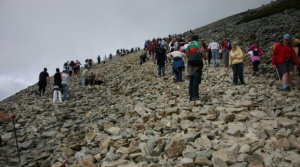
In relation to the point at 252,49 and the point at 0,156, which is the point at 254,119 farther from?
the point at 252,49

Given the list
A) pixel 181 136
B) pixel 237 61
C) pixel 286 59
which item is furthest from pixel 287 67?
pixel 181 136

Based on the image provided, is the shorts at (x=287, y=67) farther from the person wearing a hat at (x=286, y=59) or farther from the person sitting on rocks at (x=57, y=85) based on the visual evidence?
the person sitting on rocks at (x=57, y=85)

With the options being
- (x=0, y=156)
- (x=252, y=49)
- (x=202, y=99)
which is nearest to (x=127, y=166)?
(x=0, y=156)

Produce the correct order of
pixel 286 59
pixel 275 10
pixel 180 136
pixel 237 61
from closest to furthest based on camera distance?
pixel 180 136 < pixel 286 59 < pixel 237 61 < pixel 275 10

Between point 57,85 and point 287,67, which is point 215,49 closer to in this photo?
point 287,67

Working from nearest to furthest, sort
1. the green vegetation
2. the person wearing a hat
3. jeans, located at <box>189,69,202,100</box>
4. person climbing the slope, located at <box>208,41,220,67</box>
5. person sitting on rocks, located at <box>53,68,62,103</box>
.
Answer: jeans, located at <box>189,69,202,100</box> < the person wearing a hat < person sitting on rocks, located at <box>53,68,62,103</box> < person climbing the slope, located at <box>208,41,220,67</box> < the green vegetation

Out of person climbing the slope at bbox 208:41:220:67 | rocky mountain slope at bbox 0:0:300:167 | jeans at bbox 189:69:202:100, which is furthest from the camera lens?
person climbing the slope at bbox 208:41:220:67

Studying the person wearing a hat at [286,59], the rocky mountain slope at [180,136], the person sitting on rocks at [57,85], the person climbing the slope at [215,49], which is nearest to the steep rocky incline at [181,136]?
the rocky mountain slope at [180,136]

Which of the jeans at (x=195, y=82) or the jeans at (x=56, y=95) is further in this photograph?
the jeans at (x=56, y=95)

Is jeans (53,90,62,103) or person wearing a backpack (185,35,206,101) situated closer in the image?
person wearing a backpack (185,35,206,101)

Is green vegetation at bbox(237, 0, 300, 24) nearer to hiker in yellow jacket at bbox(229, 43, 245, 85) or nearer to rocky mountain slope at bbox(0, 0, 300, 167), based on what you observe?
hiker in yellow jacket at bbox(229, 43, 245, 85)

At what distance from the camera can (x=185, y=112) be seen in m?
8.21

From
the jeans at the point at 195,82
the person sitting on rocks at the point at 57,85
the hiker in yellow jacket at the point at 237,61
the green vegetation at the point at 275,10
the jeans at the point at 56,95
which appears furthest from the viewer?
the green vegetation at the point at 275,10

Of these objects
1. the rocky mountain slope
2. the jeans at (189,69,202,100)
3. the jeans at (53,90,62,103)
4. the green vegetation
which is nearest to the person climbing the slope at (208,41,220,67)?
the rocky mountain slope
